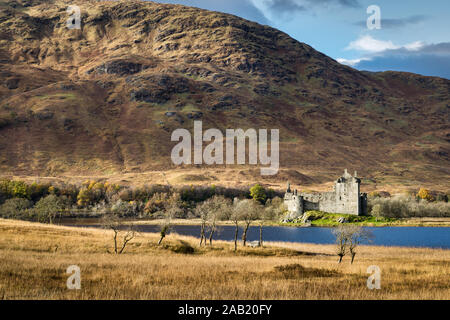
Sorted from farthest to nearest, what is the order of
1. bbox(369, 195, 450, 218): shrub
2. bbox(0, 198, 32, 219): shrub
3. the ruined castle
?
bbox(369, 195, 450, 218): shrub → the ruined castle → bbox(0, 198, 32, 219): shrub

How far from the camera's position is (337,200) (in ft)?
462

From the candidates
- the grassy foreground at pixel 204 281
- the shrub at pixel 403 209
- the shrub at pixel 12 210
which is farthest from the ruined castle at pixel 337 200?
the grassy foreground at pixel 204 281

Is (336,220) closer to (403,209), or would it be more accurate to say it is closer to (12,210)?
(403,209)

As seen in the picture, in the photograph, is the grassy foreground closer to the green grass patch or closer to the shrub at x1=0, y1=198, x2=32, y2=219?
the shrub at x1=0, y1=198, x2=32, y2=219

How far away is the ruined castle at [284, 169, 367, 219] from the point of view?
13600 centimetres

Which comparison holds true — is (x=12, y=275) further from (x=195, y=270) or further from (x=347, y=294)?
(x=347, y=294)

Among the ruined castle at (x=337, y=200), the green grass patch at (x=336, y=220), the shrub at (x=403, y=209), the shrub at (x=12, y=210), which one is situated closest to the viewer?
the shrub at (x=12, y=210)

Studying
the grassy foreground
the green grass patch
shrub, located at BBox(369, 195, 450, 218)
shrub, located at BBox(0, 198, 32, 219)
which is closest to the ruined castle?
the green grass patch

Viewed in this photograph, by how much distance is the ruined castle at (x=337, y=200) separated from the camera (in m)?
136

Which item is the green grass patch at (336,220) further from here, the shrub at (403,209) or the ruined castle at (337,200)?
the shrub at (403,209)

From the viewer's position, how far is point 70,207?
6708 inches

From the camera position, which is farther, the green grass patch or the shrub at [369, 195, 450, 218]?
the shrub at [369, 195, 450, 218]

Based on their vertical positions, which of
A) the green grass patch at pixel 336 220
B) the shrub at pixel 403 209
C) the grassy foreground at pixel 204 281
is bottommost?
the green grass patch at pixel 336 220
